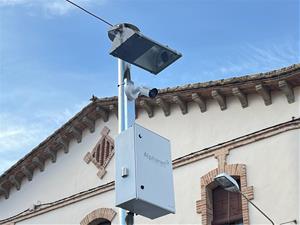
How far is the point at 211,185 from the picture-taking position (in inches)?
586

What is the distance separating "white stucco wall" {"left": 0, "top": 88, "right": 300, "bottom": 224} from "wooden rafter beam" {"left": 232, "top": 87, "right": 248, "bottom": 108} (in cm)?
13

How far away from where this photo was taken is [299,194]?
13.2 metres

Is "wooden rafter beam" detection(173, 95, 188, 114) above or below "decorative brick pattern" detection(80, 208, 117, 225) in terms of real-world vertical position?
above

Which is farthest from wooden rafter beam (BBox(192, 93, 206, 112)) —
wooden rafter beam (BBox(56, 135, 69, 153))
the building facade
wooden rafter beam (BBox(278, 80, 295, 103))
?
wooden rafter beam (BBox(56, 135, 69, 153))

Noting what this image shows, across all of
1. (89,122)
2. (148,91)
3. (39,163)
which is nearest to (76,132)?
(89,122)

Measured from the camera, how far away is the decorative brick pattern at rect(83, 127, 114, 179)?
17578mm

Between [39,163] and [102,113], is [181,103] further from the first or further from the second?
[39,163]

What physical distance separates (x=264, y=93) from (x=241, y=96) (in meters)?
0.56

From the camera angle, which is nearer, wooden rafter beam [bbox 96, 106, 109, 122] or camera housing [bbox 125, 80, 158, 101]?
camera housing [bbox 125, 80, 158, 101]

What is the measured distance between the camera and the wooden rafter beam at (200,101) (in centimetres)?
1552

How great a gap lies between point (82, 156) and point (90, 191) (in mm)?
1299

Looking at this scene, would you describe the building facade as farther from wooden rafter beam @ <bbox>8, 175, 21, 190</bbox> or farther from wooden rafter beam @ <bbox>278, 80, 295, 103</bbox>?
wooden rafter beam @ <bbox>8, 175, 21, 190</bbox>

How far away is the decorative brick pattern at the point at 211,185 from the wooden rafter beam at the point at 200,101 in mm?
1362

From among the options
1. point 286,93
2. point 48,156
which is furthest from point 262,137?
point 48,156
